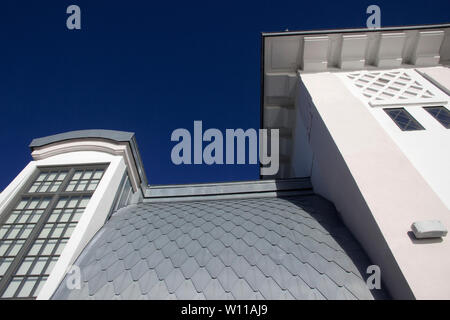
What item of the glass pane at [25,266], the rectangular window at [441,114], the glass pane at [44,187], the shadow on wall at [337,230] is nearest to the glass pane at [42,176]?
the glass pane at [44,187]

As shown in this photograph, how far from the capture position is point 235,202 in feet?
21.1

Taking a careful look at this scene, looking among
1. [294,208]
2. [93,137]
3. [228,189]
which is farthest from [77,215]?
[294,208]

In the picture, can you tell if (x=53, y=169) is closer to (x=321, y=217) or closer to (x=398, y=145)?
(x=321, y=217)

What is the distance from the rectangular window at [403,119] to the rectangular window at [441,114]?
0.47 metres

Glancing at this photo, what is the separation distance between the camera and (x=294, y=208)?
5664 mm

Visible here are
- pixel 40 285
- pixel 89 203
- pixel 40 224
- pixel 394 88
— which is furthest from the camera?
pixel 394 88

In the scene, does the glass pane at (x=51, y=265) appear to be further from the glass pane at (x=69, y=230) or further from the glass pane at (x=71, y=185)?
the glass pane at (x=71, y=185)

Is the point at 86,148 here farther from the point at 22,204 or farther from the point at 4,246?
the point at 4,246

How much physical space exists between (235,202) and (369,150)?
3149 mm

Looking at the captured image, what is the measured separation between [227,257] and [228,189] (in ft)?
10.1

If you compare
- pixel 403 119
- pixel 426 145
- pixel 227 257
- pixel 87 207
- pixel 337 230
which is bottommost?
pixel 337 230

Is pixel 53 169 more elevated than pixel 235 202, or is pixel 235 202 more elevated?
pixel 53 169
